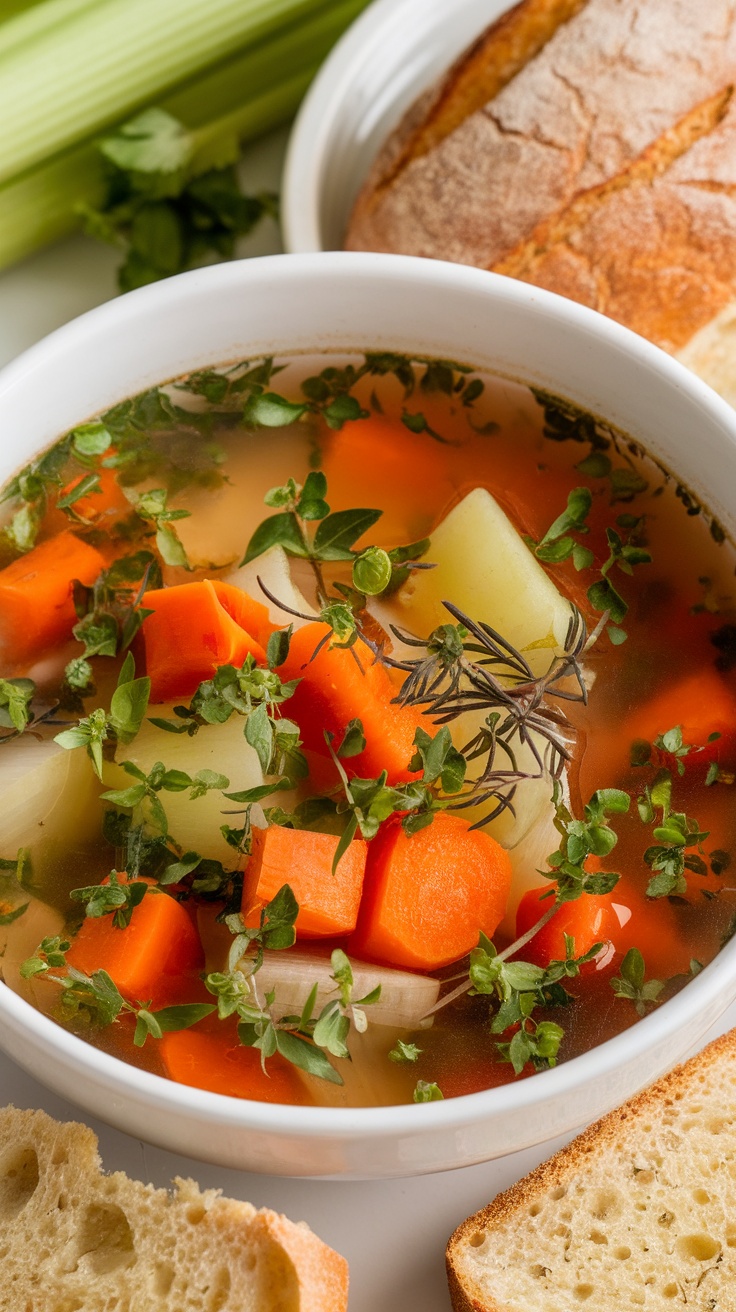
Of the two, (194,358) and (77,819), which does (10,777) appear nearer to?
(77,819)

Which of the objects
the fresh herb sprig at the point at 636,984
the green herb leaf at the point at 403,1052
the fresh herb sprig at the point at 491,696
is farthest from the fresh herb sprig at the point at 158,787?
the fresh herb sprig at the point at 636,984

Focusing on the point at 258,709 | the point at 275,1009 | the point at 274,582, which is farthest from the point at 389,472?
the point at 275,1009

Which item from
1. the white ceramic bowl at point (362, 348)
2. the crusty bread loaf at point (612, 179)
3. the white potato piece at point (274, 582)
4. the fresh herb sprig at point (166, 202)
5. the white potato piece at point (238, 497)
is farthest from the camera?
the fresh herb sprig at point (166, 202)

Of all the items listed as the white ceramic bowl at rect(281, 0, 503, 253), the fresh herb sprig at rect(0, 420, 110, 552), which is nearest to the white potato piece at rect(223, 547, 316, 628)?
the fresh herb sprig at rect(0, 420, 110, 552)

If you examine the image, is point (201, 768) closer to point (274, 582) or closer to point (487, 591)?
point (274, 582)

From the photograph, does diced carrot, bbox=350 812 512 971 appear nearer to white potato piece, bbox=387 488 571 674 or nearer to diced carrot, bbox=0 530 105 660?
white potato piece, bbox=387 488 571 674

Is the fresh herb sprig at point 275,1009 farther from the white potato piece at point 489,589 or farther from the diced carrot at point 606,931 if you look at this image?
the white potato piece at point 489,589

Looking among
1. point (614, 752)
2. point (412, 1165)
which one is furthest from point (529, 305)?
point (412, 1165)
